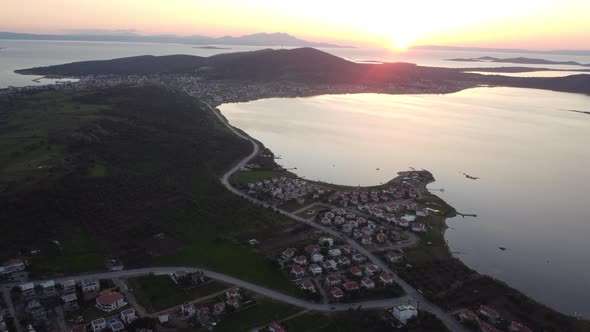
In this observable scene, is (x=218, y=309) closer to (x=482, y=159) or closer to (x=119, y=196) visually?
(x=119, y=196)

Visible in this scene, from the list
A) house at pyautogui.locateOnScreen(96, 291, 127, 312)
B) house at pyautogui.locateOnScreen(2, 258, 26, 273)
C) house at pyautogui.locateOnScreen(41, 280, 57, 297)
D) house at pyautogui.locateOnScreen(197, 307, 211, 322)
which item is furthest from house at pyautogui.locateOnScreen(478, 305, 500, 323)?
house at pyautogui.locateOnScreen(2, 258, 26, 273)

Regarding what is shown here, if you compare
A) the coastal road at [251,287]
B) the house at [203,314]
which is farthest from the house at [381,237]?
the house at [203,314]

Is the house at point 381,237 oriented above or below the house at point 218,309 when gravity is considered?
above

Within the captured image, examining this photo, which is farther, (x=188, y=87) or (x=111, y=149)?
(x=188, y=87)

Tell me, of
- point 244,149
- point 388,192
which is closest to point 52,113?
point 244,149

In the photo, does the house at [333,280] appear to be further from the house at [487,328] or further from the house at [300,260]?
the house at [487,328]

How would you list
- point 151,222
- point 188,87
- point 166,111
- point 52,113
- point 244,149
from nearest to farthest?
point 151,222
point 244,149
point 52,113
point 166,111
point 188,87

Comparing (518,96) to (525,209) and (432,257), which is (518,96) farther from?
(432,257)
